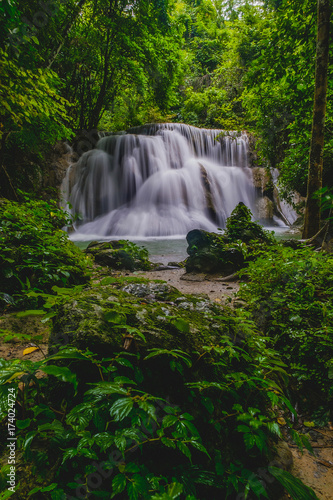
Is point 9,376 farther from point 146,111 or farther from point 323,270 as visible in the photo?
point 146,111

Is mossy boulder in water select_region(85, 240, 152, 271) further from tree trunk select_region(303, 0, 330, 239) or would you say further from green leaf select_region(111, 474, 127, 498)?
green leaf select_region(111, 474, 127, 498)

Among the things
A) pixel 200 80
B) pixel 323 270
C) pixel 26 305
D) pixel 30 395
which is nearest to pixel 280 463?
pixel 30 395

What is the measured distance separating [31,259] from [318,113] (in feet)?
17.2

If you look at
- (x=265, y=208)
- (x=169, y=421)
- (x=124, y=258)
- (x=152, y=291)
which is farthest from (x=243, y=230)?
(x=265, y=208)

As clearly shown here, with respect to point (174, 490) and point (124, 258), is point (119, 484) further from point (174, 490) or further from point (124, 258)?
point (124, 258)

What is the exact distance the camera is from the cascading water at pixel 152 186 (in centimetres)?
1070

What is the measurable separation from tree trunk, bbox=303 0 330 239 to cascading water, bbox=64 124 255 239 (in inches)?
235

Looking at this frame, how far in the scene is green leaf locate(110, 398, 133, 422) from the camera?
833 millimetres

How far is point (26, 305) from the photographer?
230cm

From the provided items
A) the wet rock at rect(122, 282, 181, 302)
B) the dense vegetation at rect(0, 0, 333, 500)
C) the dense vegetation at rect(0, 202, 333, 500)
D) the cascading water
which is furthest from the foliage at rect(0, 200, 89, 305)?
the cascading water

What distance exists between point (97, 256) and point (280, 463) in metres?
4.61

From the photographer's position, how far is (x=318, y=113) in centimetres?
442

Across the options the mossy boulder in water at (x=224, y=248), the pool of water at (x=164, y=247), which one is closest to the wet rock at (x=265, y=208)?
the pool of water at (x=164, y=247)

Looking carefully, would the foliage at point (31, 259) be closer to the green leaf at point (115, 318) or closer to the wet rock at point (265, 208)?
the green leaf at point (115, 318)
